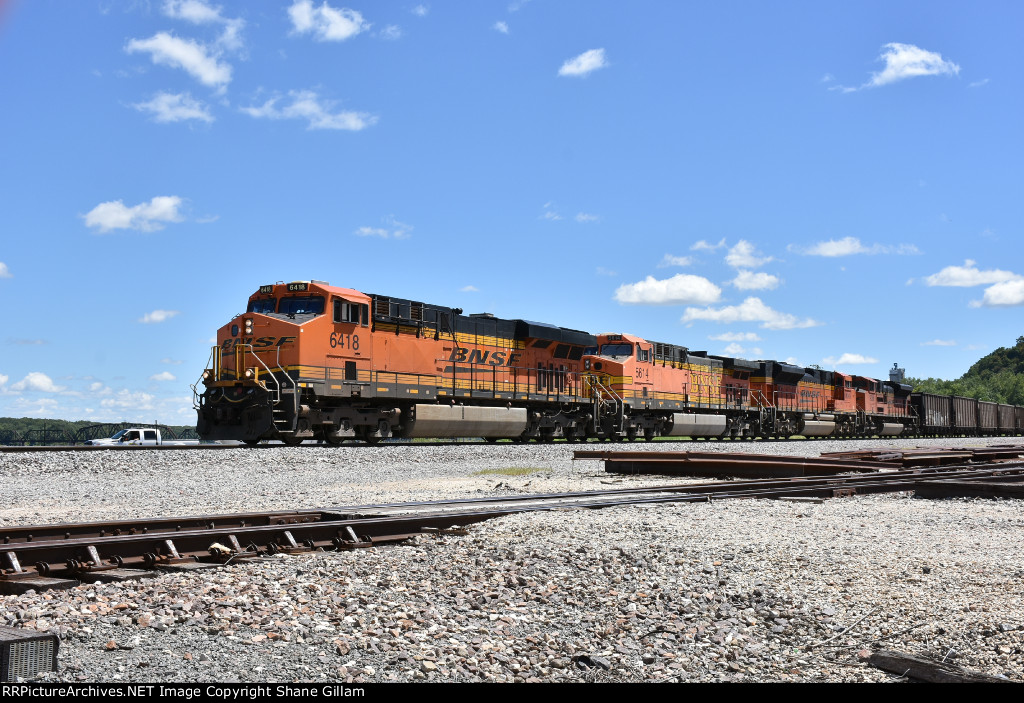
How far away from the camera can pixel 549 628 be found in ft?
15.2

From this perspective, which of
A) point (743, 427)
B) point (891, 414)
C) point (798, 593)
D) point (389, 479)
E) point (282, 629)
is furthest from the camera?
point (891, 414)

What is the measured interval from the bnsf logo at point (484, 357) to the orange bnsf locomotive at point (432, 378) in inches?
1.2

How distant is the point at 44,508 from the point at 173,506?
5.05ft

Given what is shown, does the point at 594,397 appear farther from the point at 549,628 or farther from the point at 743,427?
the point at 549,628

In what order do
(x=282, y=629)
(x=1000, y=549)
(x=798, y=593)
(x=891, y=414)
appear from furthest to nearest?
(x=891, y=414), (x=1000, y=549), (x=798, y=593), (x=282, y=629)

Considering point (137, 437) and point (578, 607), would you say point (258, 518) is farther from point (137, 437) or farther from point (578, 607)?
point (137, 437)

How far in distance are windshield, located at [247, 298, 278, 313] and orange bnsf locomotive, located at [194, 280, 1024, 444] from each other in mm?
29

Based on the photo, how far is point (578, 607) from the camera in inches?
198

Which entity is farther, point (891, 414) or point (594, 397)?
point (891, 414)

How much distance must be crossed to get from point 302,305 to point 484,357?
19.9 ft

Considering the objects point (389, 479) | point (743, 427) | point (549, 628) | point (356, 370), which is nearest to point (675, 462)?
point (389, 479)

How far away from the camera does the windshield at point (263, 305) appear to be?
2020 cm

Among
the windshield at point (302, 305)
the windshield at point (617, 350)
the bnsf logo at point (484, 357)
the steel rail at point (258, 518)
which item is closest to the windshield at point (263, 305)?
the windshield at point (302, 305)

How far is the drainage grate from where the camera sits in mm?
3514
